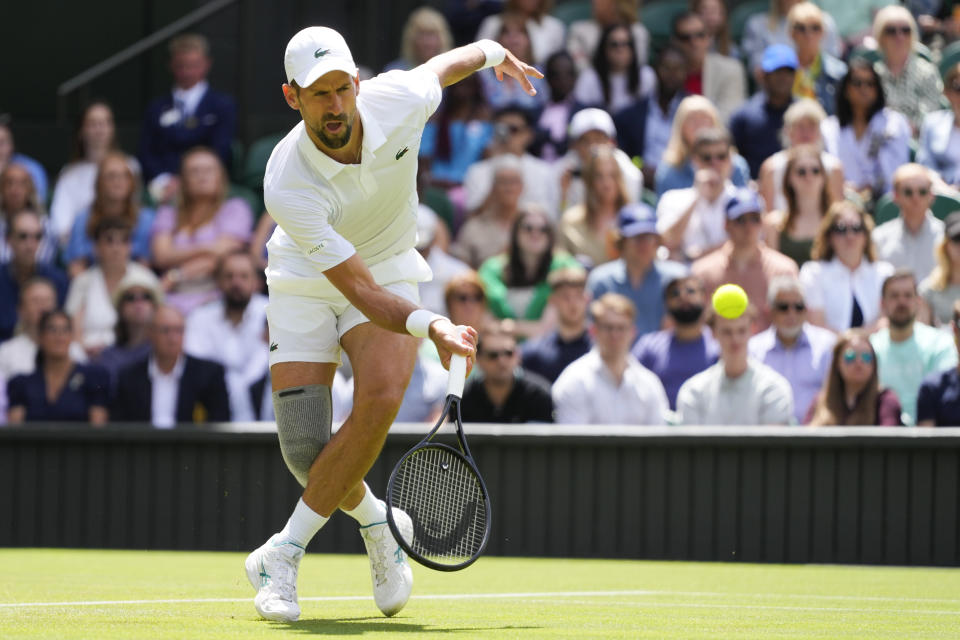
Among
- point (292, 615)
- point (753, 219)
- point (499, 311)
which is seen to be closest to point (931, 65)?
point (753, 219)

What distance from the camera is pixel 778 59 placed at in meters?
11.5

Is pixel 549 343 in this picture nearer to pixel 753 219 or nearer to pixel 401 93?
pixel 753 219

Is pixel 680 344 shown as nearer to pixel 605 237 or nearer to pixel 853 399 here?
pixel 853 399

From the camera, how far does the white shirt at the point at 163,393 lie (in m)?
10.4

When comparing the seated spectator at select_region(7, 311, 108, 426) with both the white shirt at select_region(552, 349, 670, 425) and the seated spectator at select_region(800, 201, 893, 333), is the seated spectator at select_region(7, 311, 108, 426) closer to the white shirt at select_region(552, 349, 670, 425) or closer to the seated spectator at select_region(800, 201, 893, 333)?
the white shirt at select_region(552, 349, 670, 425)

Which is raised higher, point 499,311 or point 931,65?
point 931,65

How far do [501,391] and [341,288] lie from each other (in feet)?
14.8

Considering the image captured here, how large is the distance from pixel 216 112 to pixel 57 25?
3.32m

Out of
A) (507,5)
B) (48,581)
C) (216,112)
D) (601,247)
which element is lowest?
(48,581)

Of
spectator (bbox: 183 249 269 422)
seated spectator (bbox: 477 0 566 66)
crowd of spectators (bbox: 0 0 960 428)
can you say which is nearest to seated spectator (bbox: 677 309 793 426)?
crowd of spectators (bbox: 0 0 960 428)

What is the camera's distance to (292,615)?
211 inches

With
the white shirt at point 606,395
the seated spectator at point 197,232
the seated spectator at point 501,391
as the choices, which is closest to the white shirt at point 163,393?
the seated spectator at point 197,232

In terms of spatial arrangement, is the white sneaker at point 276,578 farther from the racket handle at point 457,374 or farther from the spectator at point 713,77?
the spectator at point 713,77

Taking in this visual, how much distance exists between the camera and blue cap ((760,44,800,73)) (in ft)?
37.7
